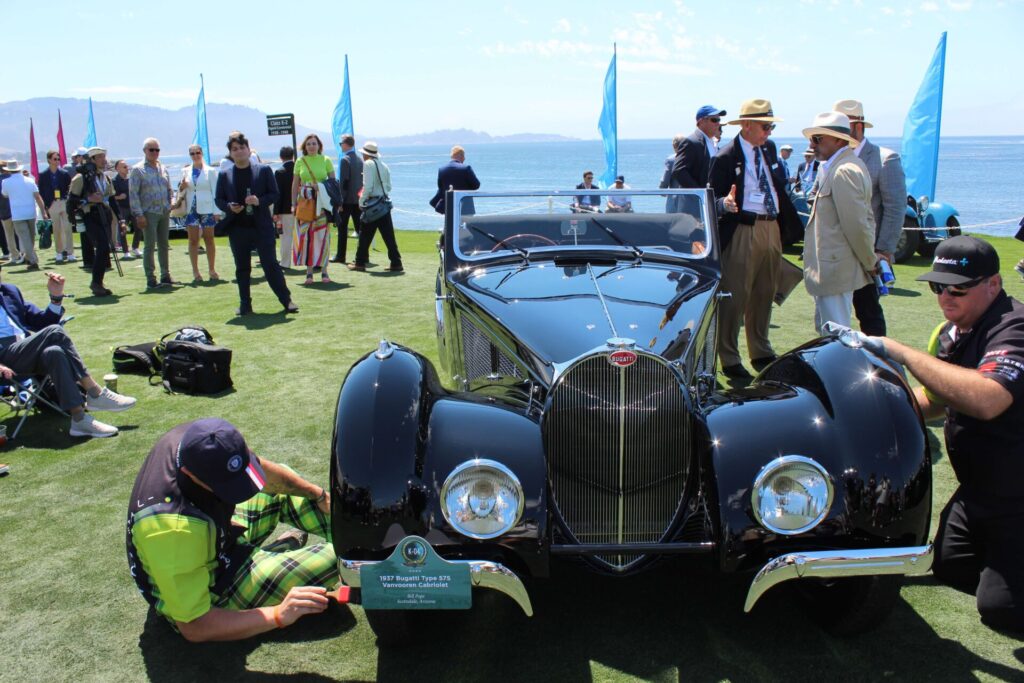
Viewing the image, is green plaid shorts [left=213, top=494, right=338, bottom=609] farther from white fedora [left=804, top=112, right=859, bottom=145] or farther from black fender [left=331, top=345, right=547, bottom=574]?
white fedora [left=804, top=112, right=859, bottom=145]

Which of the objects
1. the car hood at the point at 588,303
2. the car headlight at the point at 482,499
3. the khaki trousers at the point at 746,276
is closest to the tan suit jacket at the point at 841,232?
the khaki trousers at the point at 746,276

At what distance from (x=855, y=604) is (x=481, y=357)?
6.62 ft

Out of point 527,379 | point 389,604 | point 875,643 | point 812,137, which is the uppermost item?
point 812,137

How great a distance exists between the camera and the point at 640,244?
4.62 meters

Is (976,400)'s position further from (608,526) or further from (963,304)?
(608,526)

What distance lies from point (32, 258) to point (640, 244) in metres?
12.0

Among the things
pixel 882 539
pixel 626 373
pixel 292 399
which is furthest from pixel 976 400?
pixel 292 399

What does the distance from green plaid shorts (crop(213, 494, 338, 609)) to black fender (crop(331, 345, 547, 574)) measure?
1.54 feet

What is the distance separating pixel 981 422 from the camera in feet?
10.1

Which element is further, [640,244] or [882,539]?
[640,244]

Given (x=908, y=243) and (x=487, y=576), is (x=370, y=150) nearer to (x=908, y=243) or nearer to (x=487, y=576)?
(x=908, y=243)

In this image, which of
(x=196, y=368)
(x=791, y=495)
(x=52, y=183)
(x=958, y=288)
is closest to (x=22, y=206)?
(x=52, y=183)

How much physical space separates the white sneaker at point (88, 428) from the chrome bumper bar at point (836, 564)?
442 centimetres

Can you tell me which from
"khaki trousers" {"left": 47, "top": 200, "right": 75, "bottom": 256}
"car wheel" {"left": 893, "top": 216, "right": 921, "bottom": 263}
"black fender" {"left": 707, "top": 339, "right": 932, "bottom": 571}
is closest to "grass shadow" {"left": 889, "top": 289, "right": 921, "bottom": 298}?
"car wheel" {"left": 893, "top": 216, "right": 921, "bottom": 263}
